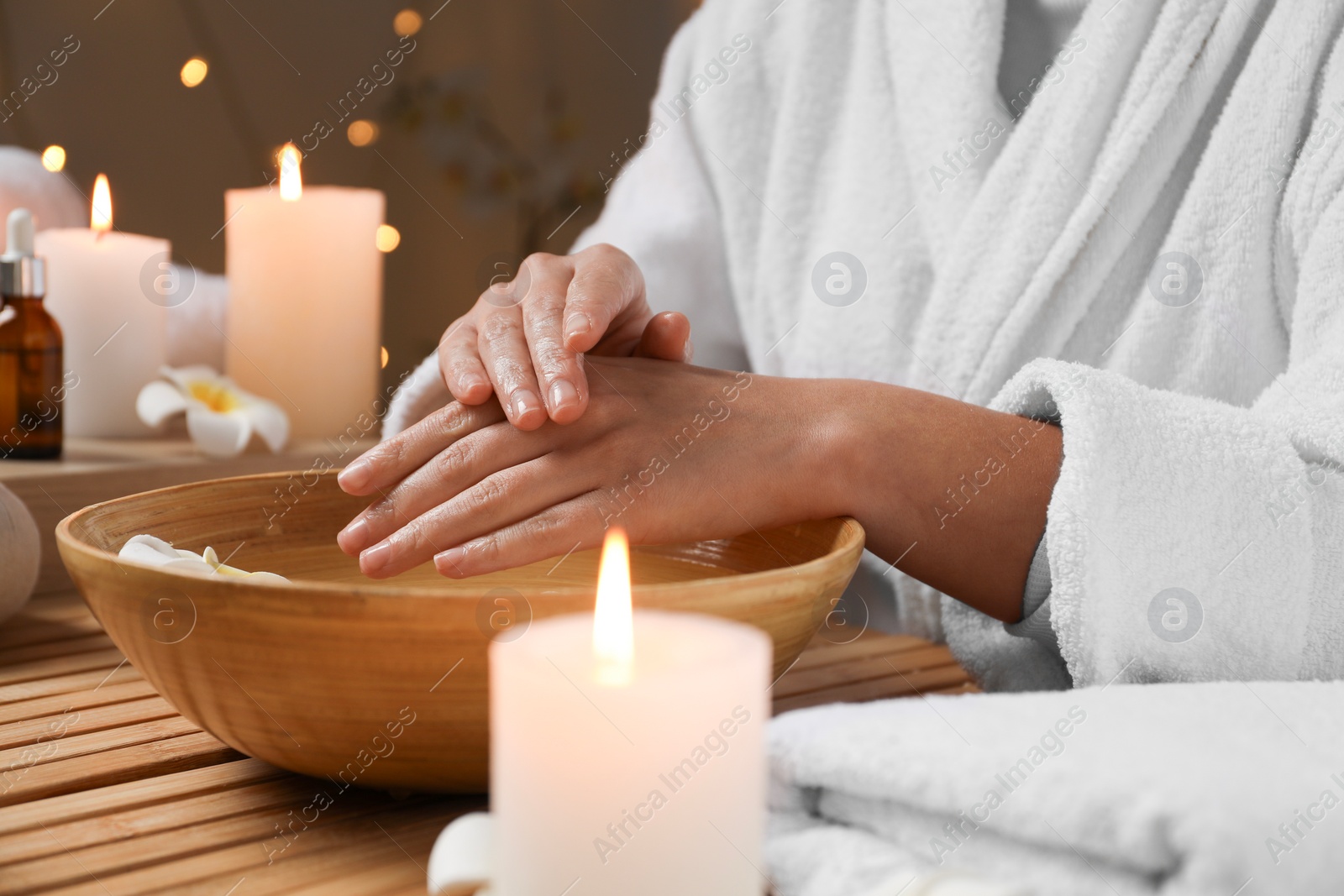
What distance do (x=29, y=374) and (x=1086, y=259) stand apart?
89 centimetres

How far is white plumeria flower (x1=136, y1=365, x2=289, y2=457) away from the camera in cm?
98

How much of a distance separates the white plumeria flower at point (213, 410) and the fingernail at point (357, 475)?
0.40 m

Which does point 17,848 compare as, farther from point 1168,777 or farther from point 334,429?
point 334,429

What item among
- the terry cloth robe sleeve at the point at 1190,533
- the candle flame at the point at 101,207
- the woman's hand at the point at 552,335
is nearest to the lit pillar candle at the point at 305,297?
the candle flame at the point at 101,207

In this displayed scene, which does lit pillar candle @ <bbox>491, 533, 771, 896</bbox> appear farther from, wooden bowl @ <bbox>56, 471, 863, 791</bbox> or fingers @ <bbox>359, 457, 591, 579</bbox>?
fingers @ <bbox>359, 457, 591, 579</bbox>

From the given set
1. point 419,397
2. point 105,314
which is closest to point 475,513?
point 419,397

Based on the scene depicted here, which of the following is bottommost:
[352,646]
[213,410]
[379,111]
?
[213,410]

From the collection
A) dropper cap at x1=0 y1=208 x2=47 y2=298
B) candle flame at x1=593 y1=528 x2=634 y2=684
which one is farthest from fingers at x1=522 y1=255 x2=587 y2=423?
dropper cap at x1=0 y1=208 x2=47 y2=298

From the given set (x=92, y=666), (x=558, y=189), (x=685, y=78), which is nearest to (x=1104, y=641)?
(x=92, y=666)

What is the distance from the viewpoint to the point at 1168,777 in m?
0.33

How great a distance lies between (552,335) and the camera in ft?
2.19

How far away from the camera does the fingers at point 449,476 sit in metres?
0.63

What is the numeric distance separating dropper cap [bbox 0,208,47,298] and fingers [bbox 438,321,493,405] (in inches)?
15.8

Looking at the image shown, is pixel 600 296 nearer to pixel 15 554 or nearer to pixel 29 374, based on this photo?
pixel 15 554
